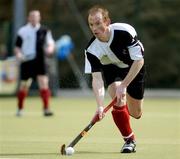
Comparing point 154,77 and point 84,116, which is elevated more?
point 84,116

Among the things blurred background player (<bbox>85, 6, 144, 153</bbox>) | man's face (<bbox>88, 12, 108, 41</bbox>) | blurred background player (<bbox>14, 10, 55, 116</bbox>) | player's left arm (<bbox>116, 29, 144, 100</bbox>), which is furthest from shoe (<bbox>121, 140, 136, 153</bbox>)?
blurred background player (<bbox>14, 10, 55, 116</bbox>)

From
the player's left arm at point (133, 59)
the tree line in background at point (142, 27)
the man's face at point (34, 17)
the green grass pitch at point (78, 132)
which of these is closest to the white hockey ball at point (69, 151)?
the green grass pitch at point (78, 132)

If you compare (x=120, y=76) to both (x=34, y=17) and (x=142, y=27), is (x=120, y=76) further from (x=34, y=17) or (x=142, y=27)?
(x=142, y=27)

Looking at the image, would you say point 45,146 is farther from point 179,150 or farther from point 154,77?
point 154,77

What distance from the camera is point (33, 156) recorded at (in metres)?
7.25

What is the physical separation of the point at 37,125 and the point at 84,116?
197 cm

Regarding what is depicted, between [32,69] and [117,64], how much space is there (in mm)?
6034

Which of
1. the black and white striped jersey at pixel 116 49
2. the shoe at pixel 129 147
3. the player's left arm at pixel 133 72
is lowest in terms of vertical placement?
the shoe at pixel 129 147

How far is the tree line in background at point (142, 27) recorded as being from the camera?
70.5ft

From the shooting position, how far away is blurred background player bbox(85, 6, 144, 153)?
7.17 m

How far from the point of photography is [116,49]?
7402 mm

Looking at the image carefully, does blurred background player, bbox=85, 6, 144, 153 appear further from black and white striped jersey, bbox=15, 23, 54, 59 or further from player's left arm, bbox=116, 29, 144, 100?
black and white striped jersey, bbox=15, 23, 54, 59

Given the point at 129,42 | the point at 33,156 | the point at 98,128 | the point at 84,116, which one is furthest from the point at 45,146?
the point at 84,116

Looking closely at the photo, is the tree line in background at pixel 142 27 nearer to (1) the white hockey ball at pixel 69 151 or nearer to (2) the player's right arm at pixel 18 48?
(2) the player's right arm at pixel 18 48
